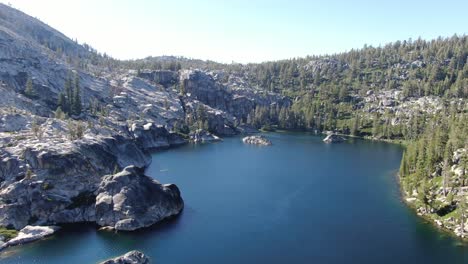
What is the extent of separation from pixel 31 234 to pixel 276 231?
5774cm

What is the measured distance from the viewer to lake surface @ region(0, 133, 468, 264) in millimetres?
80113

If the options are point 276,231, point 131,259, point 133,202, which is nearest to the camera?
point 131,259

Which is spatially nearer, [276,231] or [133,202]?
[276,231]

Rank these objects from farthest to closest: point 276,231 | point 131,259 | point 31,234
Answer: point 276,231 → point 31,234 → point 131,259

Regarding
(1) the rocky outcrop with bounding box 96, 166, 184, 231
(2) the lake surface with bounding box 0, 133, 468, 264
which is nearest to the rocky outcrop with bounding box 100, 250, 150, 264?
(2) the lake surface with bounding box 0, 133, 468, 264

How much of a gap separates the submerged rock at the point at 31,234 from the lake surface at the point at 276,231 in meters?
2.17

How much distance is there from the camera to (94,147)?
426ft

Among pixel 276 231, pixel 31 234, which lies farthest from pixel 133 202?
pixel 276 231

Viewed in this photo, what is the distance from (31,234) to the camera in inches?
3420

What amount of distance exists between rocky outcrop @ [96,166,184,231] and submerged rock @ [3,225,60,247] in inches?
454

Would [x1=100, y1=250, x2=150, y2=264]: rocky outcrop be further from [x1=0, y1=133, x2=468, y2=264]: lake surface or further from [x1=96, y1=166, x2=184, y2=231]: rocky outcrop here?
[x1=96, y1=166, x2=184, y2=231]: rocky outcrop

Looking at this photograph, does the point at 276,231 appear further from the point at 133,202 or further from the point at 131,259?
the point at 133,202

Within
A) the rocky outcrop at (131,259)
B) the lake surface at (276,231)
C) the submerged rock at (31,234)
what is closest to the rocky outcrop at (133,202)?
the lake surface at (276,231)

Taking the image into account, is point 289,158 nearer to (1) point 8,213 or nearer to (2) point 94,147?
(2) point 94,147
